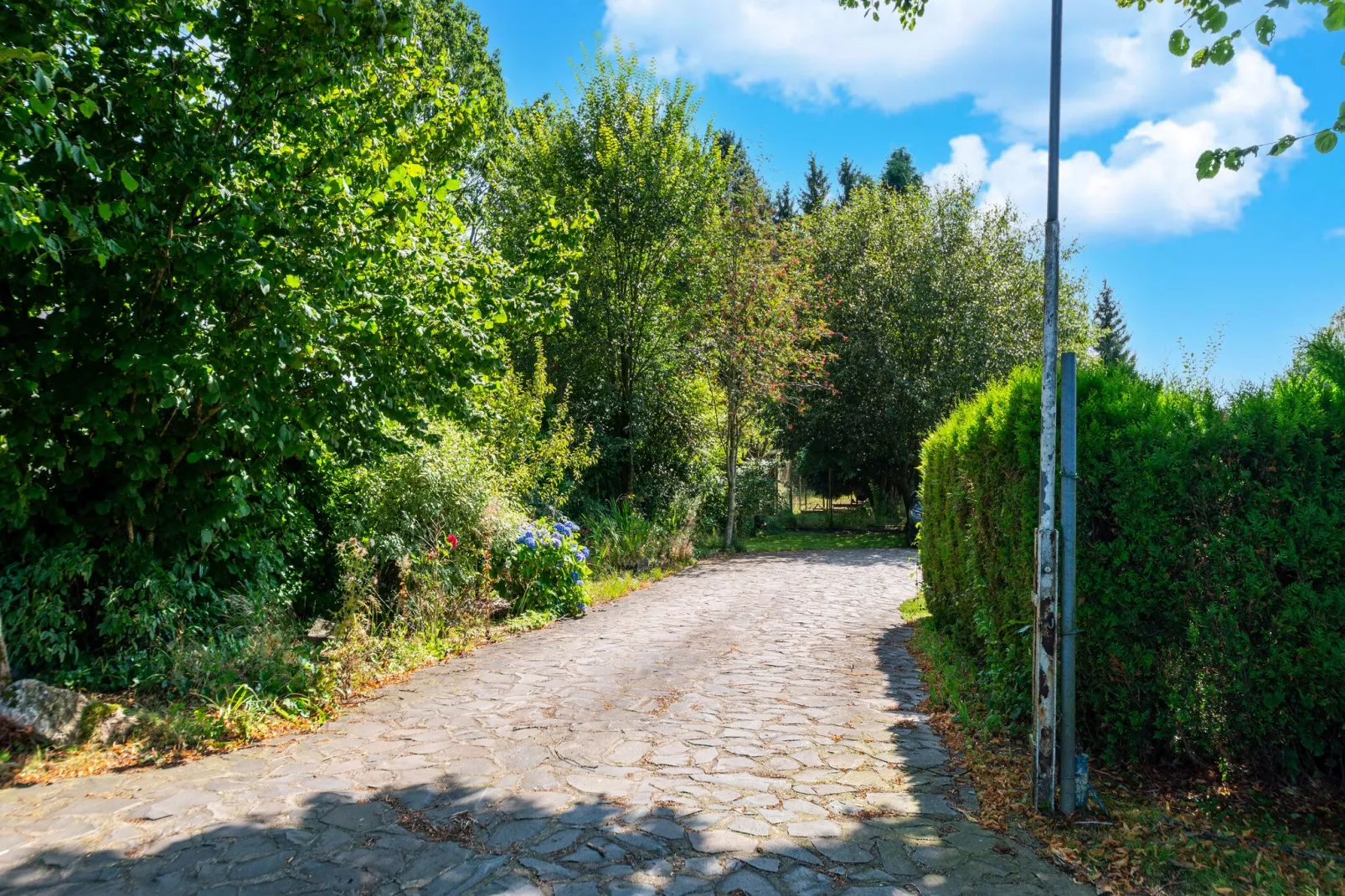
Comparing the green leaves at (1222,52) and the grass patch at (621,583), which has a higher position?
the green leaves at (1222,52)

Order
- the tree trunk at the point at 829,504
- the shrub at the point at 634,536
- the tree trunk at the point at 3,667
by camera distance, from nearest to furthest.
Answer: the tree trunk at the point at 3,667, the shrub at the point at 634,536, the tree trunk at the point at 829,504

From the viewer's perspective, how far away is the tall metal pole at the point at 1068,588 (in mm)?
4207

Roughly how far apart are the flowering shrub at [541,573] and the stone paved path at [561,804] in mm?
2791

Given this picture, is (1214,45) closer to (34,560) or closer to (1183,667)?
(1183,667)

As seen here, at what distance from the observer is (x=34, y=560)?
6121mm

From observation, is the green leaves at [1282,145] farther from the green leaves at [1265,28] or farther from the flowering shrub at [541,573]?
the flowering shrub at [541,573]

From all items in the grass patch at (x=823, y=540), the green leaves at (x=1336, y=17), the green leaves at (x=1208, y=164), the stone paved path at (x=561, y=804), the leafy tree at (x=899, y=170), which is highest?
the leafy tree at (x=899, y=170)

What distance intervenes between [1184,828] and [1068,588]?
126 cm

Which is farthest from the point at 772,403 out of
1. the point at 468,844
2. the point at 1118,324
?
the point at 1118,324

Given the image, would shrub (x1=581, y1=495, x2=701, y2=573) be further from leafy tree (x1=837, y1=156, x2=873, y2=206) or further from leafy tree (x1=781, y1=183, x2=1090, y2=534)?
leafy tree (x1=837, y1=156, x2=873, y2=206)

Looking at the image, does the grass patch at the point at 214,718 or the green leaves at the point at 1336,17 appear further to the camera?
the grass patch at the point at 214,718

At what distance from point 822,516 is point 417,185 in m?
23.5

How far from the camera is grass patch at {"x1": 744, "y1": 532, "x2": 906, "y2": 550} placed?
2105 cm

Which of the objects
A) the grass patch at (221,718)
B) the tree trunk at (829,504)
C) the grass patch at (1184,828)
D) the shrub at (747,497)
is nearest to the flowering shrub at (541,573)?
the grass patch at (221,718)
